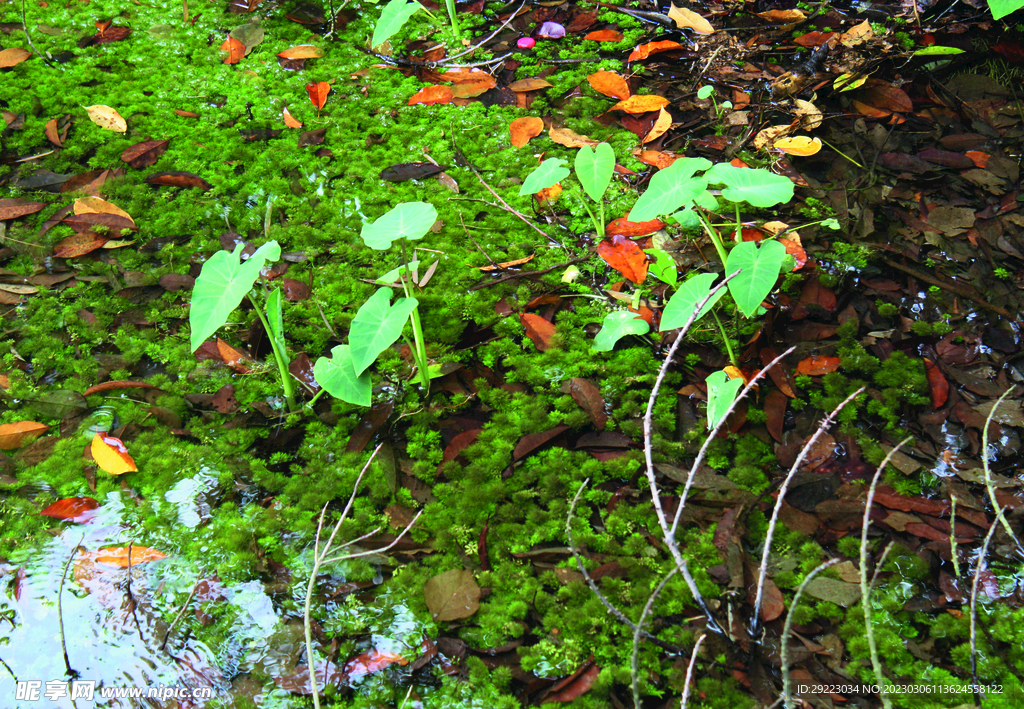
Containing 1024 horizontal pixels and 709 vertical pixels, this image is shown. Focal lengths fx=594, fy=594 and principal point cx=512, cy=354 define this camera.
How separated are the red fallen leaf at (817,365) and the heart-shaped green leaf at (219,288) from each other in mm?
1289

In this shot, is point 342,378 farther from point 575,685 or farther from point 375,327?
point 575,685

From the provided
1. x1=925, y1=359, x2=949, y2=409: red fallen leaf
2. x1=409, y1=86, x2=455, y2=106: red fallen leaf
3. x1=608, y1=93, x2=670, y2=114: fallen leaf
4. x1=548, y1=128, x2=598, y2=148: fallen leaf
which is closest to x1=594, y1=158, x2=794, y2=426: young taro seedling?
x1=925, y1=359, x2=949, y2=409: red fallen leaf

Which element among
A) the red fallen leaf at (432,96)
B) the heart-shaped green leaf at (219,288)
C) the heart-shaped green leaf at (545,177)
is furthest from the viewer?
the red fallen leaf at (432,96)

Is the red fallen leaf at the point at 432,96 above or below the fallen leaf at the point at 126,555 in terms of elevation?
above

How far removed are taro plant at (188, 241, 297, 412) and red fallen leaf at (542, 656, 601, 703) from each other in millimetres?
897

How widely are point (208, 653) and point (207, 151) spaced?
64.7 inches

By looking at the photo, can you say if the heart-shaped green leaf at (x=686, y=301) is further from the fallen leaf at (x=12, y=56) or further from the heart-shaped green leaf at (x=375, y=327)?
the fallen leaf at (x=12, y=56)

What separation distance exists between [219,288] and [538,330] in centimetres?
78

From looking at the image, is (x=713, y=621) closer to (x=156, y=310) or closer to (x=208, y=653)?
(x=208, y=653)

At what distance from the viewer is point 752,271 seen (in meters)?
1.36

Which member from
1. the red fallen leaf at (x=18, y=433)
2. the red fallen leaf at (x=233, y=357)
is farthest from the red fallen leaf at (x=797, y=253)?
the red fallen leaf at (x=18, y=433)

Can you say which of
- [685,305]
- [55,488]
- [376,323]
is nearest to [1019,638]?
[685,305]

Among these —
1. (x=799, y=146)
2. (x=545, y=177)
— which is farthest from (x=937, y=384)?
(x=545, y=177)

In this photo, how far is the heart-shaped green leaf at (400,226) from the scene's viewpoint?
1422 millimetres
